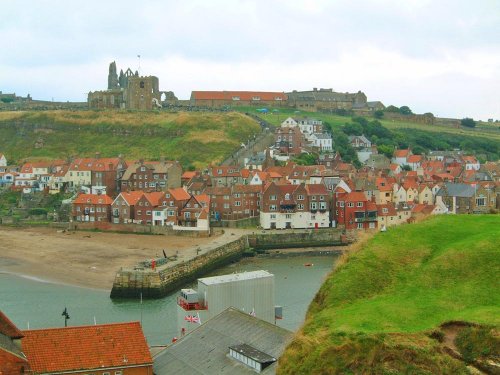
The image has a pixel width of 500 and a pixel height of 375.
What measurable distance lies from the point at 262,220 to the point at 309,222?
14.1ft

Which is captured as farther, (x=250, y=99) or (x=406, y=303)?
(x=250, y=99)

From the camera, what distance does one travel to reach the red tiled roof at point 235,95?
440 ft

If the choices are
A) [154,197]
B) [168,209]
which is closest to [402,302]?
[168,209]

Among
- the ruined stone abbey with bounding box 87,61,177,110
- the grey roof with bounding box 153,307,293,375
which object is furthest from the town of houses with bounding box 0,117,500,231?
the grey roof with bounding box 153,307,293,375

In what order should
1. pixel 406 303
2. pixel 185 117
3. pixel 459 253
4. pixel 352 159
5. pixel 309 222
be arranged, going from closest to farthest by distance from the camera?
pixel 406 303, pixel 459 253, pixel 309 222, pixel 352 159, pixel 185 117

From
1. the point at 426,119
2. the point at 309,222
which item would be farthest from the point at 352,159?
the point at 426,119

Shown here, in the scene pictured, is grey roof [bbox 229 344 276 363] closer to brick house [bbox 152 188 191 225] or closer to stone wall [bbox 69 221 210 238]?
stone wall [bbox 69 221 210 238]

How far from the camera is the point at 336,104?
14238 cm

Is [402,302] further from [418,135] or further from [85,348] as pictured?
[418,135]

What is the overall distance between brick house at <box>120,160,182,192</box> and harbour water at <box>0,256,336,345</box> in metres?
26.5

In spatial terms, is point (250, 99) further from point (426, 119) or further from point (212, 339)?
point (212, 339)

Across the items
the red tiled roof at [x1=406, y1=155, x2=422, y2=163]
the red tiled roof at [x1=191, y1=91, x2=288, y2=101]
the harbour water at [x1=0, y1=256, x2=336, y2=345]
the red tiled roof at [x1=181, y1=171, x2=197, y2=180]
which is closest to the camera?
the harbour water at [x1=0, y1=256, x2=336, y2=345]

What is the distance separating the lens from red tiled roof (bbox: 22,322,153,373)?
21.9 m

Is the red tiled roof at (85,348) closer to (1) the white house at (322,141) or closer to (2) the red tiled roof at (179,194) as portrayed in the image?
(2) the red tiled roof at (179,194)
